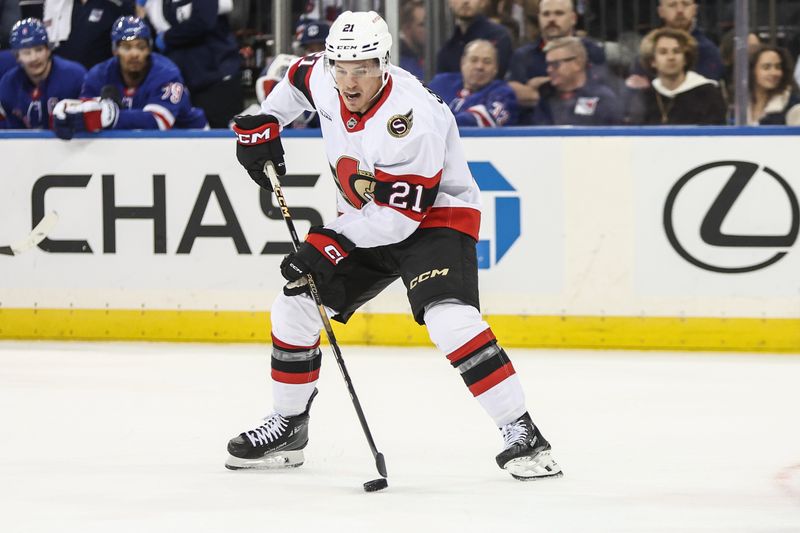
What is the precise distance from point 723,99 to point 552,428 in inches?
82.4

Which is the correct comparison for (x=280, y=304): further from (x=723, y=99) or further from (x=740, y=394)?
(x=723, y=99)

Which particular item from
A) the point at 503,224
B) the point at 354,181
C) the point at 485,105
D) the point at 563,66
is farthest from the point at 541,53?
the point at 354,181

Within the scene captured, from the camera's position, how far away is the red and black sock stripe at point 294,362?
145 inches

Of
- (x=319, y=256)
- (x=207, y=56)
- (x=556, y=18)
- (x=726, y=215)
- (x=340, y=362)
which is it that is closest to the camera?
(x=319, y=256)

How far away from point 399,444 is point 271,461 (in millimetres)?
452

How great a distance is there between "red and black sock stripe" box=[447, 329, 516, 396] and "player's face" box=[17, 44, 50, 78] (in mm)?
3573

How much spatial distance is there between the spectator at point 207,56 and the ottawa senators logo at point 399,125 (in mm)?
3235

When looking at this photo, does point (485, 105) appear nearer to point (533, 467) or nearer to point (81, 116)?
point (81, 116)

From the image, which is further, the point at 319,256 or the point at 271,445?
the point at 271,445

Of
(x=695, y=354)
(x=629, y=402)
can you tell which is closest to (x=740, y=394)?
(x=629, y=402)

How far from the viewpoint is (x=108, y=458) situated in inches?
150

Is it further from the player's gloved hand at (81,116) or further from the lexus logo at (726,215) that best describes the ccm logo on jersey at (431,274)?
the player's gloved hand at (81,116)

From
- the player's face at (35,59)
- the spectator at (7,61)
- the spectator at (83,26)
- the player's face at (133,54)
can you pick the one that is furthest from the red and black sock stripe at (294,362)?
the spectator at (7,61)

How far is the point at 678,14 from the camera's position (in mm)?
5766
